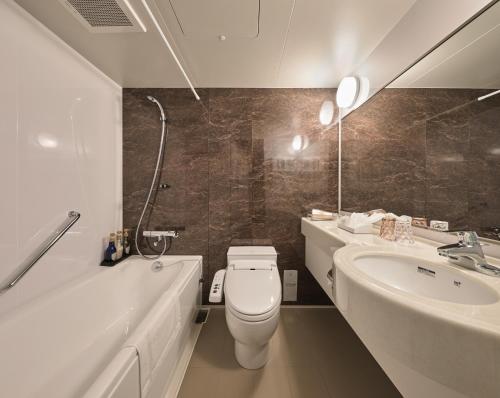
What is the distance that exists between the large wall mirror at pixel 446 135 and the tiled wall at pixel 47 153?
82.6 inches

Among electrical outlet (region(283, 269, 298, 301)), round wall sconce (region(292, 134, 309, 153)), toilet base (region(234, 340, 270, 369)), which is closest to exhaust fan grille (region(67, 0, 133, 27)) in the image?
round wall sconce (region(292, 134, 309, 153))

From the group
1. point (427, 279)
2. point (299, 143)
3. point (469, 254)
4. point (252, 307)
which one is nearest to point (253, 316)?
point (252, 307)

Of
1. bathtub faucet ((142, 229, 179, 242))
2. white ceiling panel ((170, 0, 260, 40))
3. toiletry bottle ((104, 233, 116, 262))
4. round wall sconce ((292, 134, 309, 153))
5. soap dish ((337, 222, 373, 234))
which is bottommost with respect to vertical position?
toiletry bottle ((104, 233, 116, 262))

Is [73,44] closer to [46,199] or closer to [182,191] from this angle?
[46,199]

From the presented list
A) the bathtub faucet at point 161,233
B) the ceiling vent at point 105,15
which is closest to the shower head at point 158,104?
the ceiling vent at point 105,15

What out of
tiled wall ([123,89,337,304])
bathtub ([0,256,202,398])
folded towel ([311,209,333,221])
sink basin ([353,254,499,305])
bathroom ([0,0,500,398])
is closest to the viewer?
sink basin ([353,254,499,305])

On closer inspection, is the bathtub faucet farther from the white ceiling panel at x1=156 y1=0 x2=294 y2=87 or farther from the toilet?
the white ceiling panel at x1=156 y1=0 x2=294 y2=87

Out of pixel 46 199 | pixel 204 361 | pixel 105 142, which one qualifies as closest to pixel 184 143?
pixel 105 142

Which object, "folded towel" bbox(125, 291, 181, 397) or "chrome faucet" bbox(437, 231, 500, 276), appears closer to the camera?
"chrome faucet" bbox(437, 231, 500, 276)

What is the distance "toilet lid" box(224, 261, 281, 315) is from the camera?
1.17 m

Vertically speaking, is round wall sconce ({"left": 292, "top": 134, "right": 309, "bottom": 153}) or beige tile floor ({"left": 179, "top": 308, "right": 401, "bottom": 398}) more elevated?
round wall sconce ({"left": 292, "top": 134, "right": 309, "bottom": 153})

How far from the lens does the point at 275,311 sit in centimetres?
120

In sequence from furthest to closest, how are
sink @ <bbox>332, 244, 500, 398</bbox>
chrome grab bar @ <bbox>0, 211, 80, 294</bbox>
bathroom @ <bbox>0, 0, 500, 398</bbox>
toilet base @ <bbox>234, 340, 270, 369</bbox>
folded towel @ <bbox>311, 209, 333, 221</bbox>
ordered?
folded towel @ <bbox>311, 209, 333, 221</bbox>, toilet base @ <bbox>234, 340, 270, 369</bbox>, chrome grab bar @ <bbox>0, 211, 80, 294</bbox>, bathroom @ <bbox>0, 0, 500, 398</bbox>, sink @ <bbox>332, 244, 500, 398</bbox>

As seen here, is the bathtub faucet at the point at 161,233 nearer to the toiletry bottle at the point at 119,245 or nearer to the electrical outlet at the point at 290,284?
the toiletry bottle at the point at 119,245
